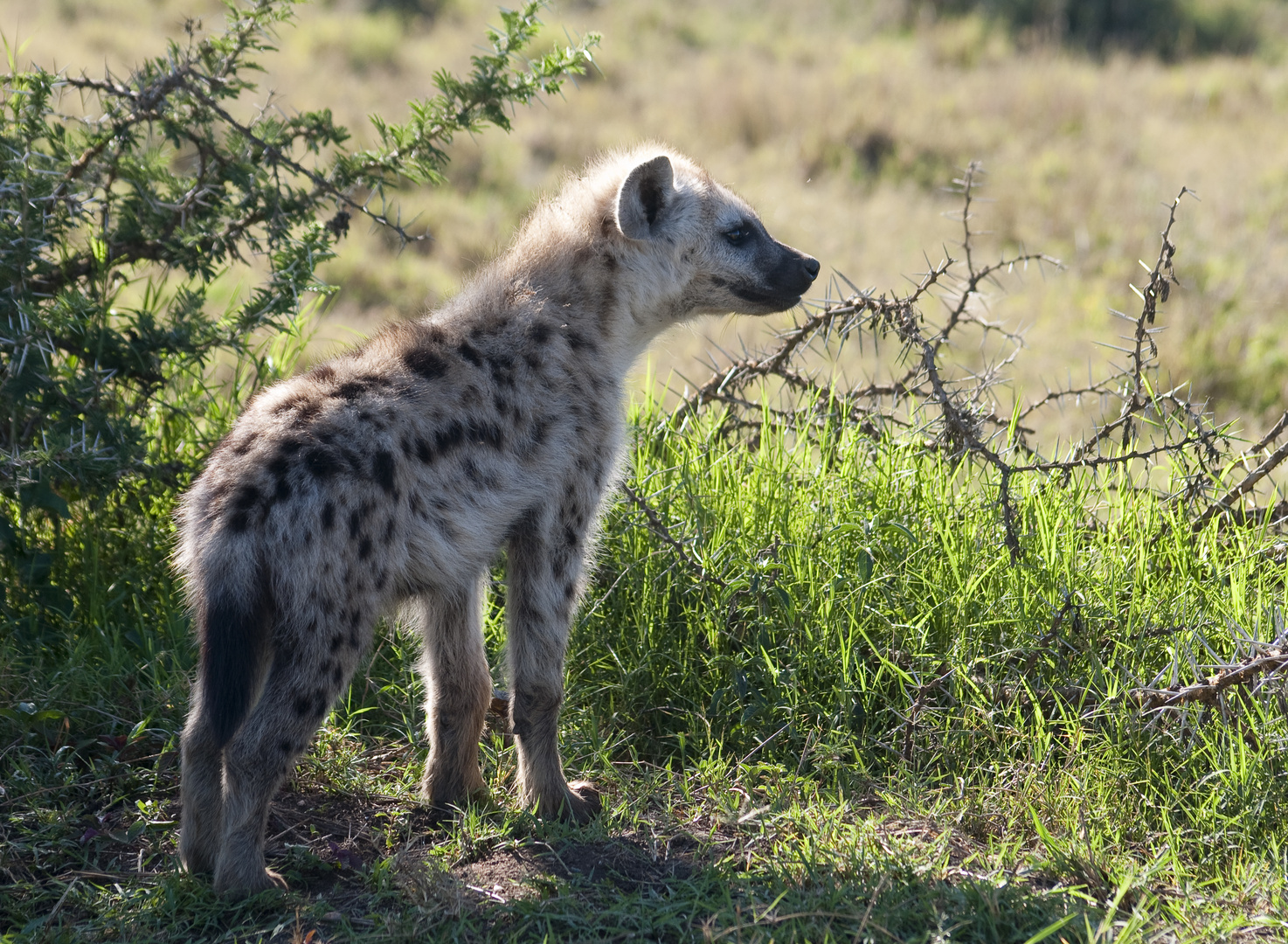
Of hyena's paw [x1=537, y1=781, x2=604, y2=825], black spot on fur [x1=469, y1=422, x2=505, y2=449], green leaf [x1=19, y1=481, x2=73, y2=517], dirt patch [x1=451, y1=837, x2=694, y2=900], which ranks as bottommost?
dirt patch [x1=451, y1=837, x2=694, y2=900]

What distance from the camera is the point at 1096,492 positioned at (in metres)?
4.32

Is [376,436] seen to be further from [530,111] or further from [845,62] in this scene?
[845,62]

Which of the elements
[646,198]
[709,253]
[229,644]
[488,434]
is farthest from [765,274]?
[229,644]

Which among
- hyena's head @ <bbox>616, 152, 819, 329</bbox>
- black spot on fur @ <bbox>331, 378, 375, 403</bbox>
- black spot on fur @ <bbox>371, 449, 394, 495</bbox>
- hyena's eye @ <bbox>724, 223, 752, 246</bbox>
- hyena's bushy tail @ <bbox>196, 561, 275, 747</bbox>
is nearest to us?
hyena's bushy tail @ <bbox>196, 561, 275, 747</bbox>

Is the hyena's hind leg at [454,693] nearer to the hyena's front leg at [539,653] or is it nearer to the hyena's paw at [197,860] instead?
the hyena's front leg at [539,653]

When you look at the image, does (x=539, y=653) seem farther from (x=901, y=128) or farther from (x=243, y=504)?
(x=901, y=128)

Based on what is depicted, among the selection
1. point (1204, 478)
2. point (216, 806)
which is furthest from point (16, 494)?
point (1204, 478)

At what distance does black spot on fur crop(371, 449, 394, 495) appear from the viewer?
3086 millimetres

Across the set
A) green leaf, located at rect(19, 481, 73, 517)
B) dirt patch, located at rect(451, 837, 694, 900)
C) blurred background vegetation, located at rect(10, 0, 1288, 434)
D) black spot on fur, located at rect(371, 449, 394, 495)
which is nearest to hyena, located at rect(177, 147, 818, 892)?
black spot on fur, located at rect(371, 449, 394, 495)

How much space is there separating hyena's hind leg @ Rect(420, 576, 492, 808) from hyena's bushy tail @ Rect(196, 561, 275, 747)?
700 mm

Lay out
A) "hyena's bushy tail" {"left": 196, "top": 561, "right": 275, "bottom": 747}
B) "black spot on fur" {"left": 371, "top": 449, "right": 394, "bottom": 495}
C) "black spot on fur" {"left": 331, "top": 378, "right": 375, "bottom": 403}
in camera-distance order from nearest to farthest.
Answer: "hyena's bushy tail" {"left": 196, "top": 561, "right": 275, "bottom": 747}, "black spot on fur" {"left": 371, "top": 449, "right": 394, "bottom": 495}, "black spot on fur" {"left": 331, "top": 378, "right": 375, "bottom": 403}

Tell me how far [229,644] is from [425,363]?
3.10ft

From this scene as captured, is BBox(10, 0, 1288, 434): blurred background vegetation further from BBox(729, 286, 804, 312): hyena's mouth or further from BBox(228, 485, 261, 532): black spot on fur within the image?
BBox(228, 485, 261, 532): black spot on fur

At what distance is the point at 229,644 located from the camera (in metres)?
2.88
